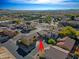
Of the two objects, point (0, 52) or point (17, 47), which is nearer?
point (0, 52)

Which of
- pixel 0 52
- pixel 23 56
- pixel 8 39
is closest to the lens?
pixel 23 56

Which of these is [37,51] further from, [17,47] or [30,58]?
[17,47]

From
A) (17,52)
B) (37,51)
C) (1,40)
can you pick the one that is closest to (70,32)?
(37,51)

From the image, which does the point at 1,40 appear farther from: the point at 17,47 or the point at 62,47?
Result: the point at 62,47

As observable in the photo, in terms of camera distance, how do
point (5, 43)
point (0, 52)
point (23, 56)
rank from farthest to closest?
point (5, 43) → point (0, 52) → point (23, 56)

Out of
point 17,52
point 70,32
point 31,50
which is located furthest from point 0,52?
point 70,32

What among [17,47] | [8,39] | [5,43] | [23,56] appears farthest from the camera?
[8,39]

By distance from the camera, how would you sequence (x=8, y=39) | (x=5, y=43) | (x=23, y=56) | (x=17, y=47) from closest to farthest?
(x=23, y=56), (x=17, y=47), (x=5, y=43), (x=8, y=39)

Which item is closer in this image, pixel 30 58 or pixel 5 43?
pixel 30 58
